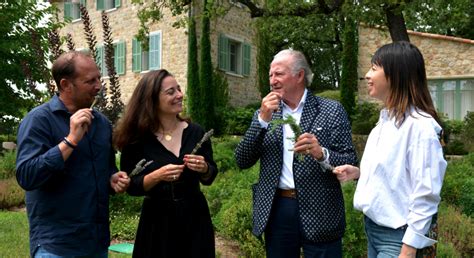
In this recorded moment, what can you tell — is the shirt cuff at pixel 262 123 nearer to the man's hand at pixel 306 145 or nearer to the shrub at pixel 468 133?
the man's hand at pixel 306 145

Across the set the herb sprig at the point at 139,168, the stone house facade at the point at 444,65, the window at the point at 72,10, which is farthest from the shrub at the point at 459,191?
the window at the point at 72,10

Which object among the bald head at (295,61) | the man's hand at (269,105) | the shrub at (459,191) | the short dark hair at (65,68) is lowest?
the shrub at (459,191)

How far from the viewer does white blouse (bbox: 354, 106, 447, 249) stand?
219 centimetres

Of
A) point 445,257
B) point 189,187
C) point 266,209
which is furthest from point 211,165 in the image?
point 445,257

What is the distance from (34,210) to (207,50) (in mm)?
15347

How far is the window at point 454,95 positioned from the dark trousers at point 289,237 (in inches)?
662

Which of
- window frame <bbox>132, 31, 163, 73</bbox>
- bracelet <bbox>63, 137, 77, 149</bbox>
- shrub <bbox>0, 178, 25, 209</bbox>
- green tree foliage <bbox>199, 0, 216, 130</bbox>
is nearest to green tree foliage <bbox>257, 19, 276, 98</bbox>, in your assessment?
green tree foliage <bbox>199, 0, 216, 130</bbox>

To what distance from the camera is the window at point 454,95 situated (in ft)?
60.4

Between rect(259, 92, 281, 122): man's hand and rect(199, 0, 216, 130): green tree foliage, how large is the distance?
1409 cm

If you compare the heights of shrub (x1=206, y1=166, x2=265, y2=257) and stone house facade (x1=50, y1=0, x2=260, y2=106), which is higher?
stone house facade (x1=50, y1=0, x2=260, y2=106)

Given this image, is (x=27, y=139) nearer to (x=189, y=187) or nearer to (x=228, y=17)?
(x=189, y=187)

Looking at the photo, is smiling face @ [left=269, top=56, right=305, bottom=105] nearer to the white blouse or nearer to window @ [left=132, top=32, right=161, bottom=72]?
the white blouse

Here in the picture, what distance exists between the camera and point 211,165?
10.6 ft

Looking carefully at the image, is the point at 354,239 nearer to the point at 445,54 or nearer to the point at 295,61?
the point at 295,61
